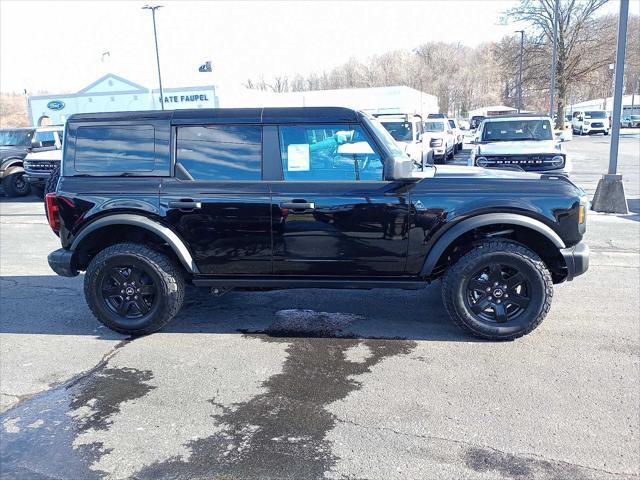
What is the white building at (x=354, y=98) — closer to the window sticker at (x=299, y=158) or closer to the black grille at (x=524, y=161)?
the black grille at (x=524, y=161)

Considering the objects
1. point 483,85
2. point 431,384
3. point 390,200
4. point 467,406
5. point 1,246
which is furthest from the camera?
point 483,85

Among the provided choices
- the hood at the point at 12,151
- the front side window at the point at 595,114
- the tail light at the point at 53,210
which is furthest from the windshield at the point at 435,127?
the front side window at the point at 595,114

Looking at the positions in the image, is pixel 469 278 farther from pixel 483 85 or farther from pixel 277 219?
pixel 483 85

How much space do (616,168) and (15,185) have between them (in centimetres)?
1489

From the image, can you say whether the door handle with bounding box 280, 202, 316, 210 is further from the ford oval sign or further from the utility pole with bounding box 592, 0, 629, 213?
the ford oval sign

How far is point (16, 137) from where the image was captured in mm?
16266

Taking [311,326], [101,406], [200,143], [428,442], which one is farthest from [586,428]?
[200,143]

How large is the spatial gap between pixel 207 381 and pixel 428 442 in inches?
64.9

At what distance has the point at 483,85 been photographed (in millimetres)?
85312

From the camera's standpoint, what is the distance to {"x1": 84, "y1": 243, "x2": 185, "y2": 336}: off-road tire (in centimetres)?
463

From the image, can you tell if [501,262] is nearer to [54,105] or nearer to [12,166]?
[12,166]

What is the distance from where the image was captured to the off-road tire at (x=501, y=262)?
4316mm

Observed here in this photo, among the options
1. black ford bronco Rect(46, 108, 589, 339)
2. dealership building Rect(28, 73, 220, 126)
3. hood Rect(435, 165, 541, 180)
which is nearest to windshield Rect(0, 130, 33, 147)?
black ford bronco Rect(46, 108, 589, 339)

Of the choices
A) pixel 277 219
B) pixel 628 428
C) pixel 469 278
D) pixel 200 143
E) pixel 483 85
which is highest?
pixel 483 85
